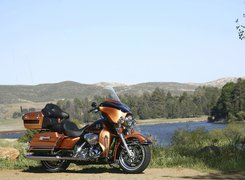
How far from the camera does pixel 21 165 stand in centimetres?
1127

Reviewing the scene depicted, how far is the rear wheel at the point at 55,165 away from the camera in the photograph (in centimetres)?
1021

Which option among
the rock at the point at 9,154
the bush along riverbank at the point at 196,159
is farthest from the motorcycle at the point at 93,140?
the rock at the point at 9,154

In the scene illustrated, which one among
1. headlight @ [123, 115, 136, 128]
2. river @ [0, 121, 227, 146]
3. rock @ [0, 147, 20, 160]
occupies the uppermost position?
headlight @ [123, 115, 136, 128]

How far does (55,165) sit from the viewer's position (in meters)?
10.3

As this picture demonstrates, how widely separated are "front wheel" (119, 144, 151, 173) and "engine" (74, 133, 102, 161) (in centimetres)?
51

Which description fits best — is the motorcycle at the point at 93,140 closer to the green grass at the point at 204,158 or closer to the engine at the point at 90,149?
the engine at the point at 90,149

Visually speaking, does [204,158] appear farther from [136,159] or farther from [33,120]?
[33,120]

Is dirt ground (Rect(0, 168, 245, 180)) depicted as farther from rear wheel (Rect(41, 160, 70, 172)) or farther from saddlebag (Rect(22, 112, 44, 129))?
saddlebag (Rect(22, 112, 44, 129))

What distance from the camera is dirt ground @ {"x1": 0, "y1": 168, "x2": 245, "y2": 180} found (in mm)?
9016

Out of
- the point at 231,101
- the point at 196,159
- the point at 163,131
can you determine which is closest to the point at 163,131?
the point at 163,131

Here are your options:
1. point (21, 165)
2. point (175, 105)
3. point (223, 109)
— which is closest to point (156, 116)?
point (175, 105)

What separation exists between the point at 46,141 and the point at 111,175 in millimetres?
1798

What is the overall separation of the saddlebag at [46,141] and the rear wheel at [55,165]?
417 millimetres

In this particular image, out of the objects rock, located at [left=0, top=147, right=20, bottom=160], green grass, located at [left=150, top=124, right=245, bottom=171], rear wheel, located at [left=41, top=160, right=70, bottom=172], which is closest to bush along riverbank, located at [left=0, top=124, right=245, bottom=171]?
green grass, located at [left=150, top=124, right=245, bottom=171]
